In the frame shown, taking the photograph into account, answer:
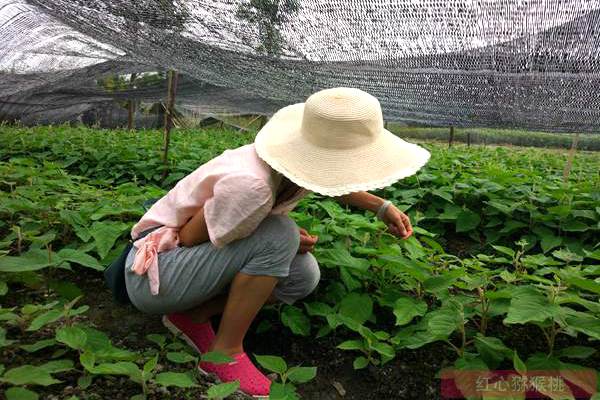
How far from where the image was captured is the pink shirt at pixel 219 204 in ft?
4.43

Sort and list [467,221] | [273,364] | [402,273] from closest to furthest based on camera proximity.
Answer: [273,364] → [402,273] → [467,221]

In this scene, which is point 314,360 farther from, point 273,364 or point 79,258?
point 79,258

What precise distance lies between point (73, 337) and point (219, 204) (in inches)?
20.8

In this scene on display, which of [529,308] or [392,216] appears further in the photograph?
[392,216]

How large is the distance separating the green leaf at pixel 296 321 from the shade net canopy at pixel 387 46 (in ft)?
5.55

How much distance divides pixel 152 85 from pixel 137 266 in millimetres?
6260

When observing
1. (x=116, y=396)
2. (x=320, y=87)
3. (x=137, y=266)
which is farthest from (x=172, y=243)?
(x=320, y=87)

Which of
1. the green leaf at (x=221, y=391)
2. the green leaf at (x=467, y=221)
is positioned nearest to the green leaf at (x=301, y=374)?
the green leaf at (x=221, y=391)

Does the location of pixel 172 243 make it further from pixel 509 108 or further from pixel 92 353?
pixel 509 108

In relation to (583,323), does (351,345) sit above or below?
below

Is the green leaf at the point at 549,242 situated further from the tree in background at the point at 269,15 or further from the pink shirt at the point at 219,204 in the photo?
the tree in background at the point at 269,15

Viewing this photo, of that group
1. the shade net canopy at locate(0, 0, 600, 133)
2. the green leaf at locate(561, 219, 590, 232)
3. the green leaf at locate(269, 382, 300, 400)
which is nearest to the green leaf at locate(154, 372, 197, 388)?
the green leaf at locate(269, 382, 300, 400)

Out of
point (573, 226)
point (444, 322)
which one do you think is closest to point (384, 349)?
point (444, 322)

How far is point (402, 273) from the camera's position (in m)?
1.83
